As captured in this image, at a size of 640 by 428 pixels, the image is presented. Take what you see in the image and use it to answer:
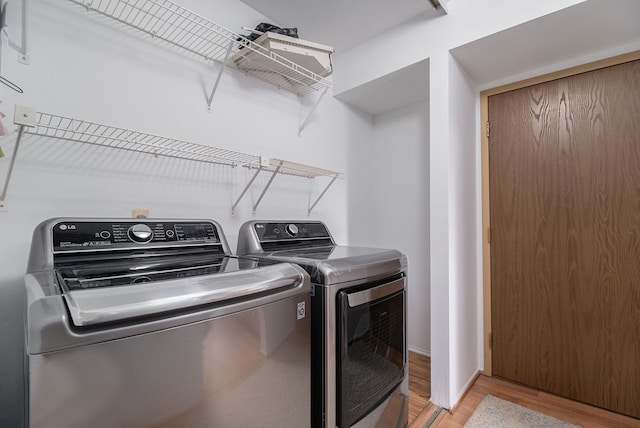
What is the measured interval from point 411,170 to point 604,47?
142cm

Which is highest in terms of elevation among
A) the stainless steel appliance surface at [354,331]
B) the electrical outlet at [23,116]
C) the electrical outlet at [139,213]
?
the electrical outlet at [23,116]

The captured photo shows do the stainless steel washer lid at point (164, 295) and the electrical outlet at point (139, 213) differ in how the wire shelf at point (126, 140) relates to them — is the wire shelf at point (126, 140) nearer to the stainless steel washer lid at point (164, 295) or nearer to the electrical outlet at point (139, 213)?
the electrical outlet at point (139, 213)

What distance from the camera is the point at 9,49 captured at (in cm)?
106

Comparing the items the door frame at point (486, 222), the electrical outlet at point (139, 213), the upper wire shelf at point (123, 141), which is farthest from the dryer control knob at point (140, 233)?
the door frame at point (486, 222)

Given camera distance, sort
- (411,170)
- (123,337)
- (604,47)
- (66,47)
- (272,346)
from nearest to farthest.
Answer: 1. (123,337)
2. (272,346)
3. (66,47)
4. (604,47)
5. (411,170)

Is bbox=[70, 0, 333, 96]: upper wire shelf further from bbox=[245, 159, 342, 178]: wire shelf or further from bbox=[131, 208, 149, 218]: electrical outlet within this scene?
bbox=[131, 208, 149, 218]: electrical outlet

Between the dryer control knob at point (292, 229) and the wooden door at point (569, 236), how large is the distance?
1.58 metres

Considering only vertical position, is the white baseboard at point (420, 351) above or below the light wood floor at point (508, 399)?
above

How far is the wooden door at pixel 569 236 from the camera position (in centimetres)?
184

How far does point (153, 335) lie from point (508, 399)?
2298 millimetres

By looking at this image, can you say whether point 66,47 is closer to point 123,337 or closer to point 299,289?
point 123,337

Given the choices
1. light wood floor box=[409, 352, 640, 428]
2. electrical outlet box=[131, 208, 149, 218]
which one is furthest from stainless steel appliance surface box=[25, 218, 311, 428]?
light wood floor box=[409, 352, 640, 428]

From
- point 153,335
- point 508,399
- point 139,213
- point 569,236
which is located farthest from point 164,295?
point 569,236

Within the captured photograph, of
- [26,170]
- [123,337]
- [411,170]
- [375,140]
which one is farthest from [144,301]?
[375,140]
